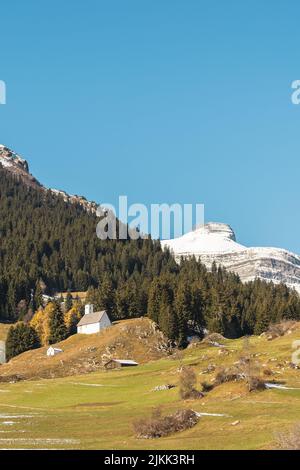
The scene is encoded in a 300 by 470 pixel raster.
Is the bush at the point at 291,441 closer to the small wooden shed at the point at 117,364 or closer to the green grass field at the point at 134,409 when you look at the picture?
the green grass field at the point at 134,409

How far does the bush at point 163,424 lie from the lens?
47.3 m

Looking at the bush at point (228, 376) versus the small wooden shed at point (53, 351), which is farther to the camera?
the small wooden shed at point (53, 351)

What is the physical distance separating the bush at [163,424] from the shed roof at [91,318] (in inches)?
4051

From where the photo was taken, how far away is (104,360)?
128 meters

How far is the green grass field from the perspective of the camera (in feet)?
145

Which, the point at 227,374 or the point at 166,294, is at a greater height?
the point at 166,294

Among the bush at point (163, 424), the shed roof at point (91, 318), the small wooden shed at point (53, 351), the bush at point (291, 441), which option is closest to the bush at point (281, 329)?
the shed roof at point (91, 318)

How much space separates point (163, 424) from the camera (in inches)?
1895

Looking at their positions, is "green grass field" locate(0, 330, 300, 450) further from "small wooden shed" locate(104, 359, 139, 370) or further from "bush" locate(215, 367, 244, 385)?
"small wooden shed" locate(104, 359, 139, 370)
